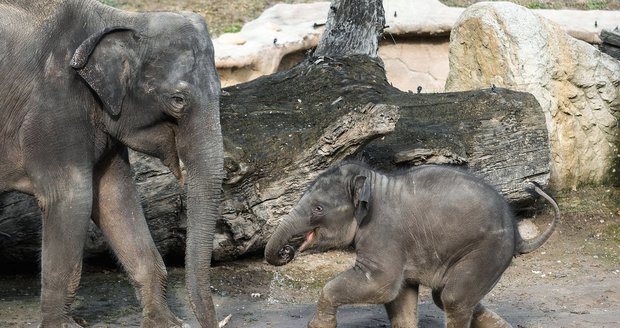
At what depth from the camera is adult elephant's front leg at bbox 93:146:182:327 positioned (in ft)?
24.6

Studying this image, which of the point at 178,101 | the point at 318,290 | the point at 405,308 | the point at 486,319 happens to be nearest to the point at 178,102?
the point at 178,101

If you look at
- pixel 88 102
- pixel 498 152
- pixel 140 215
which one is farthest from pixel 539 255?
pixel 88 102

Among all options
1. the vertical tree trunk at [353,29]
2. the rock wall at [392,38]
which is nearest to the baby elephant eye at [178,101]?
the vertical tree trunk at [353,29]

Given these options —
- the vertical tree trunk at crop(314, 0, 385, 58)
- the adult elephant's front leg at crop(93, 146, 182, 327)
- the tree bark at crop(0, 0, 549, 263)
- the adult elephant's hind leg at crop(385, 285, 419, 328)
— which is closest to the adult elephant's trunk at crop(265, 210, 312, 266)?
the adult elephant's hind leg at crop(385, 285, 419, 328)

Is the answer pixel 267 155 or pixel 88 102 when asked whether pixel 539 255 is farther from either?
pixel 88 102

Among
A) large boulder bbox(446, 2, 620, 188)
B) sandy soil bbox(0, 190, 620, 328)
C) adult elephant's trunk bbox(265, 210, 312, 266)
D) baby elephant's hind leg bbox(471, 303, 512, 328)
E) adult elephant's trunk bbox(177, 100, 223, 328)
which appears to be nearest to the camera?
adult elephant's trunk bbox(177, 100, 223, 328)

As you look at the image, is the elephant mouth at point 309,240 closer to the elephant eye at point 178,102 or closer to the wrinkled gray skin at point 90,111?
the wrinkled gray skin at point 90,111

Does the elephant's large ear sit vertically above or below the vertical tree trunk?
above

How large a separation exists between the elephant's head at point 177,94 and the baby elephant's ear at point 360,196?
79cm

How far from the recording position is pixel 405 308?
23.8 ft

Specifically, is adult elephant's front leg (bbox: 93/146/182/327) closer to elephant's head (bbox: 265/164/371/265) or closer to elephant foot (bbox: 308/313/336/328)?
elephant's head (bbox: 265/164/371/265)

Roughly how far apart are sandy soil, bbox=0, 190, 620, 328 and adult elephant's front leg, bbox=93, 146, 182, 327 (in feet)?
1.79

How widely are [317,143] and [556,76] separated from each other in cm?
361

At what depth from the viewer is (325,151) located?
908 centimetres
